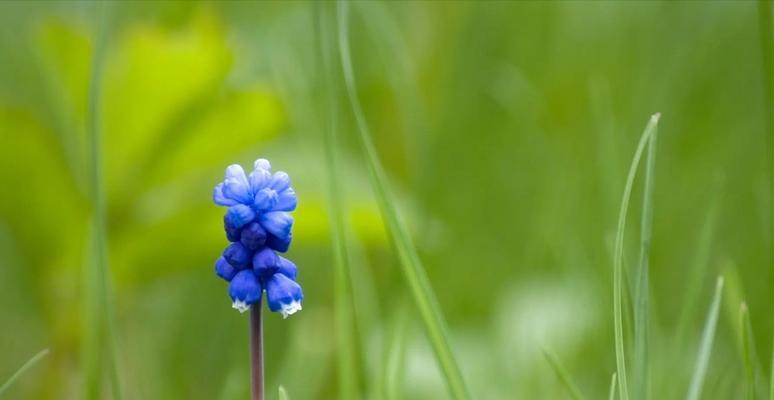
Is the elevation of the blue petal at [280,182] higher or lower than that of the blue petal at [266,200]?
higher

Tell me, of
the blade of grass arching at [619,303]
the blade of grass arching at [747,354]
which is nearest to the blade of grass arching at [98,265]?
the blade of grass arching at [619,303]

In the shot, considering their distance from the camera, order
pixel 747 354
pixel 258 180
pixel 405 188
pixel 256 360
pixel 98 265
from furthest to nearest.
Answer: pixel 405 188 < pixel 98 265 < pixel 747 354 < pixel 258 180 < pixel 256 360

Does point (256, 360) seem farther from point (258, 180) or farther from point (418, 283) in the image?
point (418, 283)

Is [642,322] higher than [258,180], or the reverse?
[258,180]

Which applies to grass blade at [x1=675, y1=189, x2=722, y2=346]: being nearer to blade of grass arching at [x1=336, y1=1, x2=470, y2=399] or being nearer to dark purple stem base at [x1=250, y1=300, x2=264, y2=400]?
blade of grass arching at [x1=336, y1=1, x2=470, y2=399]

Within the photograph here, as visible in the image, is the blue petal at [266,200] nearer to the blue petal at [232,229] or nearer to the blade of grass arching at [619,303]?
the blue petal at [232,229]

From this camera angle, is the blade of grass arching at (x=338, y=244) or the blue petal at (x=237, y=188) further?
the blade of grass arching at (x=338, y=244)

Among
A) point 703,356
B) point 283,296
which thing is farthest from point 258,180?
point 703,356
